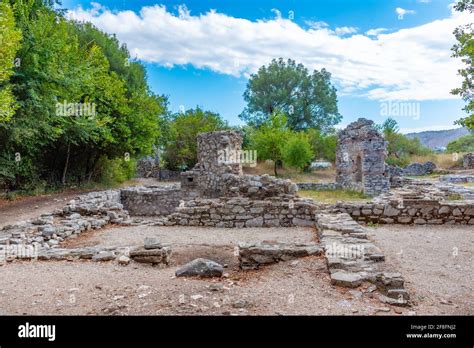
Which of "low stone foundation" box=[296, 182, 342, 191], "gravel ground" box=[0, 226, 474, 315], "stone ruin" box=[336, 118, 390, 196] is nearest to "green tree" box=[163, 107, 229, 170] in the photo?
"low stone foundation" box=[296, 182, 342, 191]

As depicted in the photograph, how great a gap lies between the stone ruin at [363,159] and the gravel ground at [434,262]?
34.3 feet

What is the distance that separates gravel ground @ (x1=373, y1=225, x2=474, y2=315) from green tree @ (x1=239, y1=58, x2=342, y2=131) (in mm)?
40006

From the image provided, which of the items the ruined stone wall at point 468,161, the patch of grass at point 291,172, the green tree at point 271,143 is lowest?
the patch of grass at point 291,172

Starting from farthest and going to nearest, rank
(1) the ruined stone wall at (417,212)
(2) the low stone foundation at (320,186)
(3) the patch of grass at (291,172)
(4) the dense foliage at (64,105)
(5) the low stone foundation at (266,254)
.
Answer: (3) the patch of grass at (291,172) < (2) the low stone foundation at (320,186) < (4) the dense foliage at (64,105) < (1) the ruined stone wall at (417,212) < (5) the low stone foundation at (266,254)

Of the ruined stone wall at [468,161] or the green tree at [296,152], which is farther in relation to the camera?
the ruined stone wall at [468,161]

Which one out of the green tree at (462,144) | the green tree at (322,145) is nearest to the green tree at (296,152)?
the green tree at (322,145)

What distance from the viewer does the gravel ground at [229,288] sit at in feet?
13.1

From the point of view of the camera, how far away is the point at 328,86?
50.6 metres

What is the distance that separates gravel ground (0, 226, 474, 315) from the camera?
13.1 ft

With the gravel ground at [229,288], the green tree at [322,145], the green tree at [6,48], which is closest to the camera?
the gravel ground at [229,288]

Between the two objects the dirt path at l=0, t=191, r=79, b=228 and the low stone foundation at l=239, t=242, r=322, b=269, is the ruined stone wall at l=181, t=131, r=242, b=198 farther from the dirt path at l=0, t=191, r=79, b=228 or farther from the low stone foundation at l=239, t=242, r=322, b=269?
the low stone foundation at l=239, t=242, r=322, b=269

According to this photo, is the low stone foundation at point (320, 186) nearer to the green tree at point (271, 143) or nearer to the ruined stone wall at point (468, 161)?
the green tree at point (271, 143)

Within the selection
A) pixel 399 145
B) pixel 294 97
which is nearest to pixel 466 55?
pixel 399 145

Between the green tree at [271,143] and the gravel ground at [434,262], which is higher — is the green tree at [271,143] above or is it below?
above
